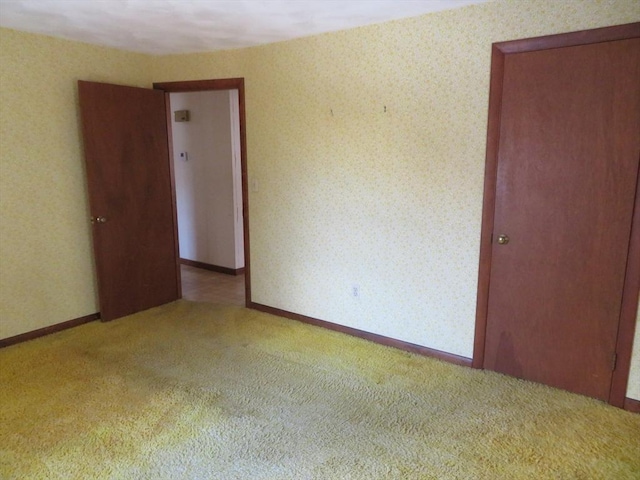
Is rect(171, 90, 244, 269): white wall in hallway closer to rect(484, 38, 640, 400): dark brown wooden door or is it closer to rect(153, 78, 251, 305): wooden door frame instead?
rect(153, 78, 251, 305): wooden door frame

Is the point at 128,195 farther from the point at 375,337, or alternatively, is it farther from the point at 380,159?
the point at 375,337

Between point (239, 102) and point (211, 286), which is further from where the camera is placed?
point (211, 286)

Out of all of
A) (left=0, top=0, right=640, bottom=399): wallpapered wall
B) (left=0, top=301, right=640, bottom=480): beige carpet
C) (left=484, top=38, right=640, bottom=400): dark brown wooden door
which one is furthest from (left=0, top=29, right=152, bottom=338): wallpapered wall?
(left=484, top=38, right=640, bottom=400): dark brown wooden door

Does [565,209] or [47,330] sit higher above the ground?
[565,209]

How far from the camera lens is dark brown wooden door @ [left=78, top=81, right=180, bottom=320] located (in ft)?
11.6

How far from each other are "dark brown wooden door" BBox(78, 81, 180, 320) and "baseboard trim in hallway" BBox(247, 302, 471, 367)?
0.98 meters

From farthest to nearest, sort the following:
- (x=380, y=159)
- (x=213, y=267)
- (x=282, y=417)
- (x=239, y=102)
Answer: (x=213, y=267) → (x=239, y=102) → (x=380, y=159) → (x=282, y=417)

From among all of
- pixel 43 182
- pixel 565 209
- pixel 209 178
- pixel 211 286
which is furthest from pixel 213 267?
pixel 565 209

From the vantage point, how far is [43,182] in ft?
11.0

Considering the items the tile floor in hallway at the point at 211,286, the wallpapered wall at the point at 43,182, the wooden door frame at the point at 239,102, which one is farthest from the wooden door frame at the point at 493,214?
the wallpapered wall at the point at 43,182

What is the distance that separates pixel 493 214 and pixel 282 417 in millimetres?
1713

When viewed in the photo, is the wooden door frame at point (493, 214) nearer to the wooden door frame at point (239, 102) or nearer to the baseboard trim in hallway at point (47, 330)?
the wooden door frame at point (239, 102)

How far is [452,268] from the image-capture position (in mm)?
2912

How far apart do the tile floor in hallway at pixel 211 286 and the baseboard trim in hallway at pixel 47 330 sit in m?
0.92
